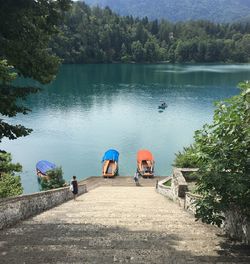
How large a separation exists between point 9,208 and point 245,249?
711 centimetres

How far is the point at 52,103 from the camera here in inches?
3275

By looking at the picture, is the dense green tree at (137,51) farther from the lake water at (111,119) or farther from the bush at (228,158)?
the bush at (228,158)

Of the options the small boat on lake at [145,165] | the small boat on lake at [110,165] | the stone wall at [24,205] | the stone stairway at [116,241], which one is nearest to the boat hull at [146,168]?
the small boat on lake at [145,165]

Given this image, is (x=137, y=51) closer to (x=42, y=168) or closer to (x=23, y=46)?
Result: (x=42, y=168)

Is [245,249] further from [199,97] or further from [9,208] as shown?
[199,97]

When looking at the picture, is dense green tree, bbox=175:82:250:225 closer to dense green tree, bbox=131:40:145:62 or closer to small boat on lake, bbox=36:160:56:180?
small boat on lake, bbox=36:160:56:180

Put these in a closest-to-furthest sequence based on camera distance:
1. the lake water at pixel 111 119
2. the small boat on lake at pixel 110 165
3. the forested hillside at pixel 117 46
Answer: the small boat on lake at pixel 110 165 < the lake water at pixel 111 119 < the forested hillside at pixel 117 46

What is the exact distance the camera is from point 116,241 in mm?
9352

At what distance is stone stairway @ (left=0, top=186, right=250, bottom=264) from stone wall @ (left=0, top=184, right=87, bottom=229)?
37 cm

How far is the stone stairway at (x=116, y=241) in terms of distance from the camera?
8.12m

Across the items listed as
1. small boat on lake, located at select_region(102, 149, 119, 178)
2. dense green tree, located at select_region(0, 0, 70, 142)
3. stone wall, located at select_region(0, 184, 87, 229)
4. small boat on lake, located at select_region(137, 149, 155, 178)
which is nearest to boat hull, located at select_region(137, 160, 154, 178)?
small boat on lake, located at select_region(137, 149, 155, 178)

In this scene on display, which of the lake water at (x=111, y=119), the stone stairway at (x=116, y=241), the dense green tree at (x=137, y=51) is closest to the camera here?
the stone stairway at (x=116, y=241)

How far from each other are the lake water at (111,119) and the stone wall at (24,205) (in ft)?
66.8

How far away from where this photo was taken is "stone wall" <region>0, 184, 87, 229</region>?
38.4 ft
